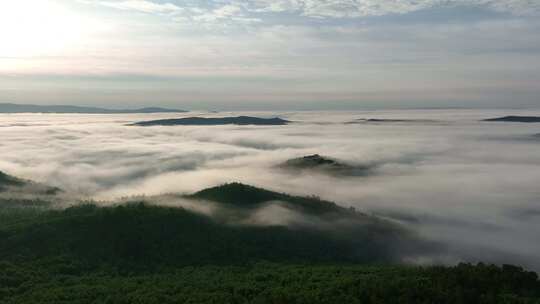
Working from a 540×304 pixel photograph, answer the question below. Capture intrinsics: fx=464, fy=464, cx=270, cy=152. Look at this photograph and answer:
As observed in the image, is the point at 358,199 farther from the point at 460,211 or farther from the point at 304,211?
the point at 304,211

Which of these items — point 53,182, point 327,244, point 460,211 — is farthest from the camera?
point 53,182

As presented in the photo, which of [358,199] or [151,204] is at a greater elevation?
[151,204]

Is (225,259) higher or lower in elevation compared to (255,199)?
lower

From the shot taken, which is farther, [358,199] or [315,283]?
[358,199]

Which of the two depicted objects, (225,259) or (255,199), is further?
(255,199)

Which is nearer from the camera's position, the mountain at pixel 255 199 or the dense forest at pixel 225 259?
the dense forest at pixel 225 259

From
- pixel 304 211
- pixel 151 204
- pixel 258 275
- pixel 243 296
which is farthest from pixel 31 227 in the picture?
pixel 304 211

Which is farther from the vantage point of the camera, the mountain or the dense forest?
the mountain

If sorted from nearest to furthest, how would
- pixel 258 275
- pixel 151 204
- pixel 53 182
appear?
pixel 258 275 < pixel 151 204 < pixel 53 182
